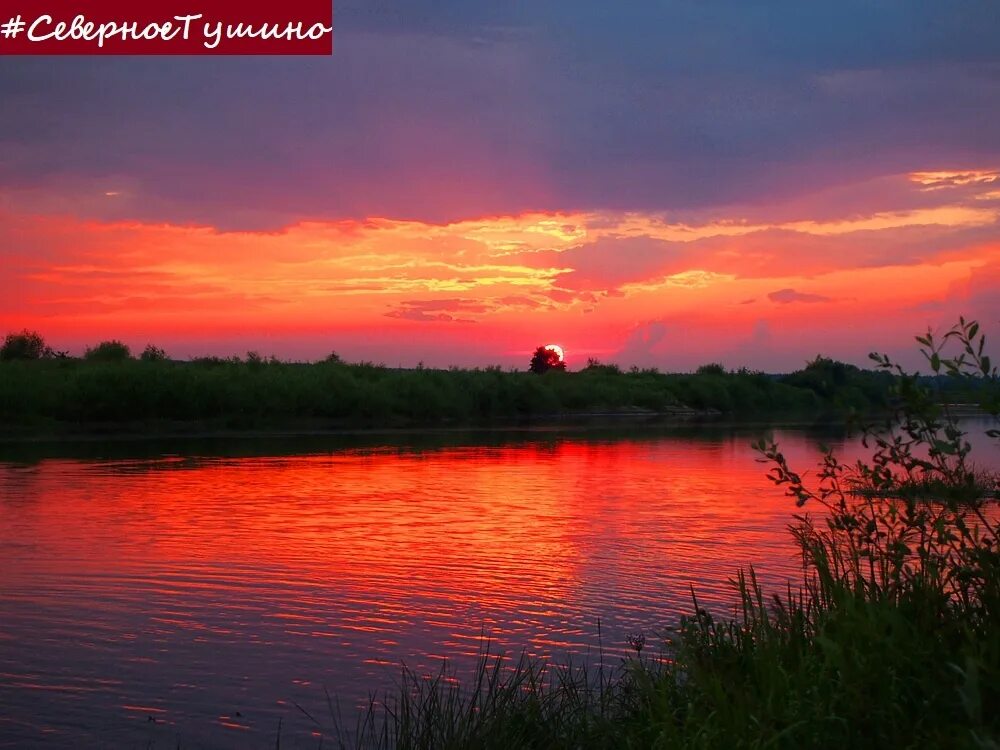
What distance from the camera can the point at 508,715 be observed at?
6.05m

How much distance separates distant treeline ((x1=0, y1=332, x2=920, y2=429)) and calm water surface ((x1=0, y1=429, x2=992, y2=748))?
36.0 ft

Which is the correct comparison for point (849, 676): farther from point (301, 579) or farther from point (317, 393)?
point (317, 393)

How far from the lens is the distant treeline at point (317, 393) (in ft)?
140

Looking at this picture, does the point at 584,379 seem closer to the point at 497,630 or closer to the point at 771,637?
the point at 497,630

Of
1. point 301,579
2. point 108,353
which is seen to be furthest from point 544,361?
point 301,579

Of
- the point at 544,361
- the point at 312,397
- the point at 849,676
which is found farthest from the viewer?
the point at 544,361

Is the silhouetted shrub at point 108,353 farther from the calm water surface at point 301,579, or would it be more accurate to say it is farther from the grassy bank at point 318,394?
the calm water surface at point 301,579

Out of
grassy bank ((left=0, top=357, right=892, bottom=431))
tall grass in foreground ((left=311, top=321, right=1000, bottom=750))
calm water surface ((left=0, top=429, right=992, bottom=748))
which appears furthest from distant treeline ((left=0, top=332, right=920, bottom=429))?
tall grass in foreground ((left=311, top=321, right=1000, bottom=750))

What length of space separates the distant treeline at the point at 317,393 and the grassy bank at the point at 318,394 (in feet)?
0.17

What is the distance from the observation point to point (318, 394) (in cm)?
5091

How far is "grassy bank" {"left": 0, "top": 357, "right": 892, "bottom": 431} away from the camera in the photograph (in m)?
42.3

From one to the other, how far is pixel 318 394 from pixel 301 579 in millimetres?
38976

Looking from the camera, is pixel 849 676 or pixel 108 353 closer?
pixel 849 676

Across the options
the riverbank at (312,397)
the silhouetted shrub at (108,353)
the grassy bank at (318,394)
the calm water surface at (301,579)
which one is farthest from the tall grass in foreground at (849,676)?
the silhouetted shrub at (108,353)
